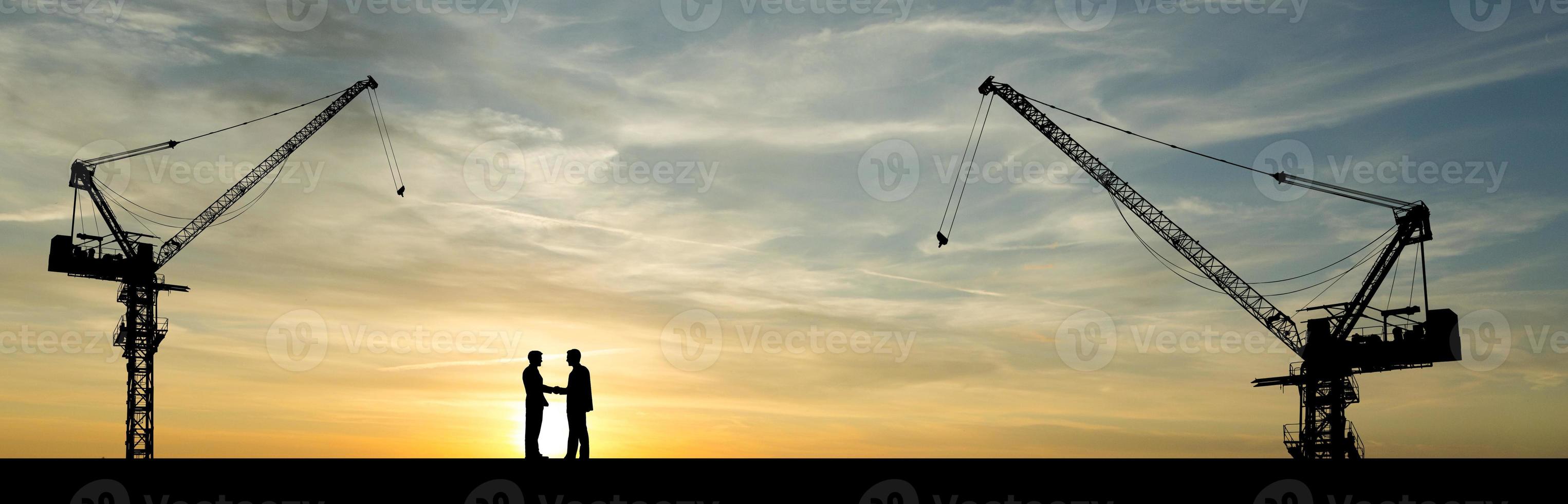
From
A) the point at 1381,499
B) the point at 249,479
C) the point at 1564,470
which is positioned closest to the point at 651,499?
the point at 249,479

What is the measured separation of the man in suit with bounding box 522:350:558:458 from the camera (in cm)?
2073

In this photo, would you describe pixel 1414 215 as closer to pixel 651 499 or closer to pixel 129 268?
pixel 651 499

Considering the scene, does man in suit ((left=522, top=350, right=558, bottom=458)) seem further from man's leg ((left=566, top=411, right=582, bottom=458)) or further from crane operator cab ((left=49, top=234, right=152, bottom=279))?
crane operator cab ((left=49, top=234, right=152, bottom=279))

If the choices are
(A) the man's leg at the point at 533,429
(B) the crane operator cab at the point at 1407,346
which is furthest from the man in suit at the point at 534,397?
(B) the crane operator cab at the point at 1407,346

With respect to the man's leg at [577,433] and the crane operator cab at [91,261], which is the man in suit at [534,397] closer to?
the man's leg at [577,433]

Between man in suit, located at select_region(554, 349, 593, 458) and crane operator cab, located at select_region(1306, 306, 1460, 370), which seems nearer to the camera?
man in suit, located at select_region(554, 349, 593, 458)

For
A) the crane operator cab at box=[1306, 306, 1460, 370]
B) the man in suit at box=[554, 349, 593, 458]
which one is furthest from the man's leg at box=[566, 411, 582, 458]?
the crane operator cab at box=[1306, 306, 1460, 370]

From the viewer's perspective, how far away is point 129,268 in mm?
118312

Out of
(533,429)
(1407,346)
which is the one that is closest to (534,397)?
(533,429)

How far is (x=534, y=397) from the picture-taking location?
21.0 meters

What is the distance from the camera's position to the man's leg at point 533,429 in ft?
66.9

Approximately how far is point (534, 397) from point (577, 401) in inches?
32.9

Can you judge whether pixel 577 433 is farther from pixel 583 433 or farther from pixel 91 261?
pixel 91 261

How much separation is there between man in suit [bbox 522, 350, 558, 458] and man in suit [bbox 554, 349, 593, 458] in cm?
36
